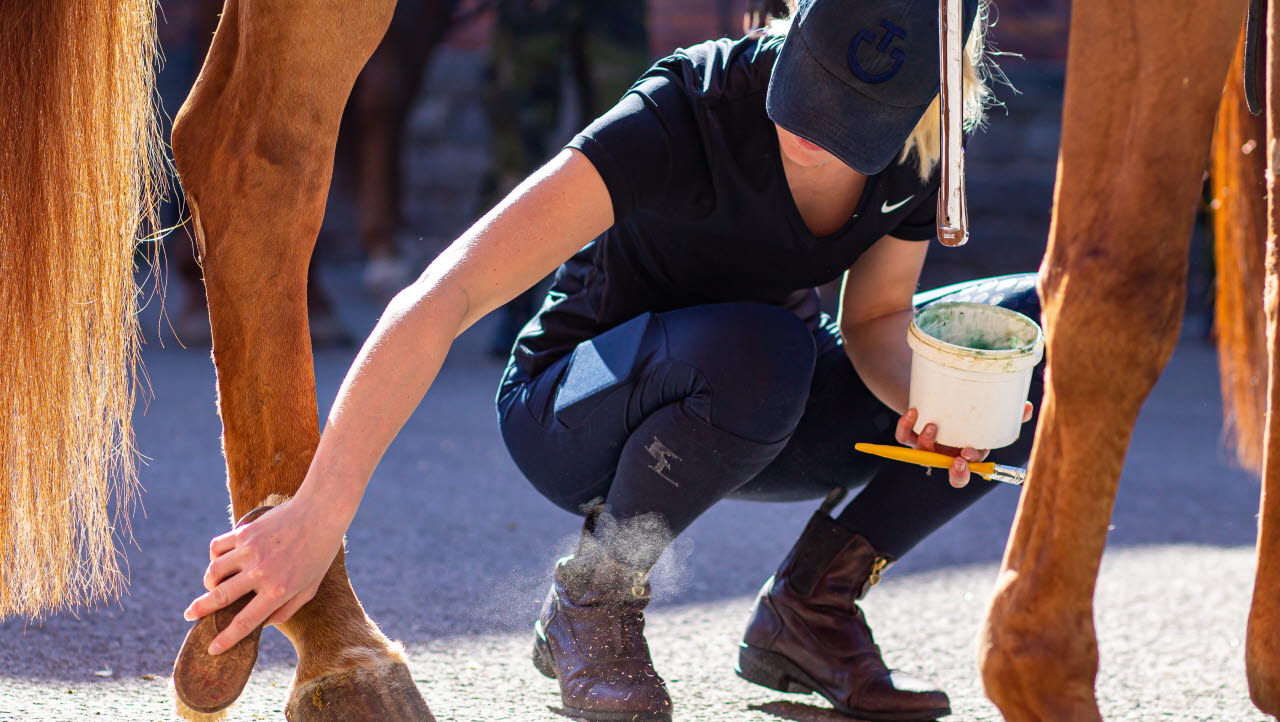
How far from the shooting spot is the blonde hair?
1.42m

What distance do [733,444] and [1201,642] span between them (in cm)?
91

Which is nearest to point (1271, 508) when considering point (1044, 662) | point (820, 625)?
point (1044, 662)

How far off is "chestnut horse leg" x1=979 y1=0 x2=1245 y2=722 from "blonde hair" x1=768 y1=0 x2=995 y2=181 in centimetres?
43

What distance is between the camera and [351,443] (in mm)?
1120

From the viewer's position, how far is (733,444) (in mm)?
1458

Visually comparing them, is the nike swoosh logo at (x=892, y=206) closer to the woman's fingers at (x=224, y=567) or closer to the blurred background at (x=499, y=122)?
the woman's fingers at (x=224, y=567)

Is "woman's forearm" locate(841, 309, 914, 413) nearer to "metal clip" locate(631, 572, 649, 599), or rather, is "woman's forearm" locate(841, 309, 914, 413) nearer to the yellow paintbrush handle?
the yellow paintbrush handle

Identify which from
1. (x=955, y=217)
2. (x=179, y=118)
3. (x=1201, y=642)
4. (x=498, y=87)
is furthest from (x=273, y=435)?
(x=498, y=87)

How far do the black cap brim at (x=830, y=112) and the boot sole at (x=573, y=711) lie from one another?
63 cm

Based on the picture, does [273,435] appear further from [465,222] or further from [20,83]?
Answer: [465,222]

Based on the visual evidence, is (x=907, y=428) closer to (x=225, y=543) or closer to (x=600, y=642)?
(x=600, y=642)

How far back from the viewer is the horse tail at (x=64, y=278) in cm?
132

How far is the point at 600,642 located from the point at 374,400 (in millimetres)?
502

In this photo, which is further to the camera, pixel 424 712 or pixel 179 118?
pixel 179 118
